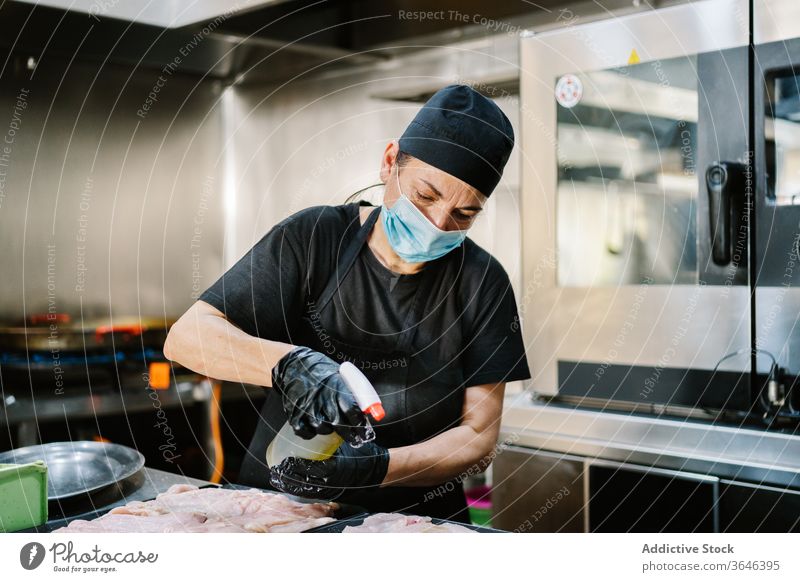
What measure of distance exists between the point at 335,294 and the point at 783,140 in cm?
82

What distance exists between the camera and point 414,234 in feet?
4.13

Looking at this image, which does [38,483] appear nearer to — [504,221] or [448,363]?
[448,363]

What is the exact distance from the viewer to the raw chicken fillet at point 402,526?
1204 millimetres

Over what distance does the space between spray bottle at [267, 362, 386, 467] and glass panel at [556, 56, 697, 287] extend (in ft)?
2.12

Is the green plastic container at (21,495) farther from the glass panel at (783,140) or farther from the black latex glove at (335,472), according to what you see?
the glass panel at (783,140)

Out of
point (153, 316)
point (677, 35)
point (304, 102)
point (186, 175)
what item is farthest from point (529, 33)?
point (153, 316)

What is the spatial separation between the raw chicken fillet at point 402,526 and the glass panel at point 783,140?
2.62ft

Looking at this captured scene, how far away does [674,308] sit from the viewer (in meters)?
1.57

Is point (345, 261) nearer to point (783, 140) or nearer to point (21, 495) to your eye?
point (21, 495)

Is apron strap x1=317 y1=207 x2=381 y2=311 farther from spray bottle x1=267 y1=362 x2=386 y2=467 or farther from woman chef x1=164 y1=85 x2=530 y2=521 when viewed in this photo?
spray bottle x1=267 y1=362 x2=386 y2=467

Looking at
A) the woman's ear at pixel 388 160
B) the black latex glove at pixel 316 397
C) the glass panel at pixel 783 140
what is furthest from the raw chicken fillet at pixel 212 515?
the glass panel at pixel 783 140

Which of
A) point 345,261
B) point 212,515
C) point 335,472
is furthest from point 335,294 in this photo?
point 212,515

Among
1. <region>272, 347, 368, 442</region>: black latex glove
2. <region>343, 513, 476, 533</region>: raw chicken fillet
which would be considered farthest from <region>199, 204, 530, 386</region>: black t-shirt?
<region>343, 513, 476, 533</region>: raw chicken fillet

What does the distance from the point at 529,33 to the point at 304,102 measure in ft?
1.68
